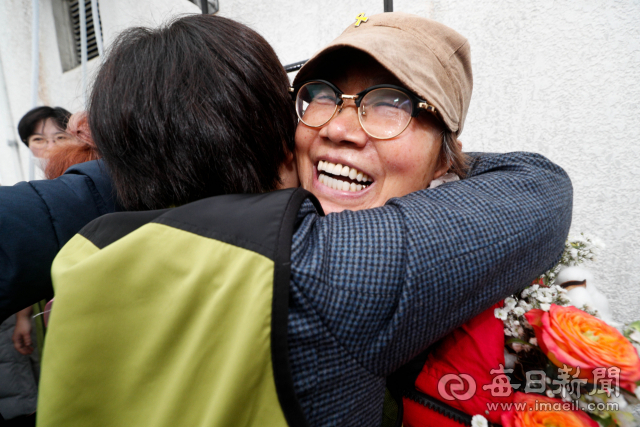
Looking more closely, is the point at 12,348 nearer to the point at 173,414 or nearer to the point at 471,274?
the point at 173,414

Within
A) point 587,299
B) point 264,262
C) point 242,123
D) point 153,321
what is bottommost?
point 587,299

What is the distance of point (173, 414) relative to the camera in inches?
21.1

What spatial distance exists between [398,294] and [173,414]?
47 cm

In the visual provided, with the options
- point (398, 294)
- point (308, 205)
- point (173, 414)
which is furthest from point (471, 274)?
point (173, 414)

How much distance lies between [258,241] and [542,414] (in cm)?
80

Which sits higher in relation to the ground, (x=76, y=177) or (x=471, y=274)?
(x=76, y=177)

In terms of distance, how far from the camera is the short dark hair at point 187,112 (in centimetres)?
80

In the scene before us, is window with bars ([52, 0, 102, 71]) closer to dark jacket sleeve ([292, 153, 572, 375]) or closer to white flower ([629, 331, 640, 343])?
dark jacket sleeve ([292, 153, 572, 375])

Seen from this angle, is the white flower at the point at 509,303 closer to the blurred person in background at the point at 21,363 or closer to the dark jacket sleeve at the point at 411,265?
the dark jacket sleeve at the point at 411,265

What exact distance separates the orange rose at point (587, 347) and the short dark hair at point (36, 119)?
3.50 metres

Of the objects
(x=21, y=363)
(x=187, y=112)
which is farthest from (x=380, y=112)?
(x=21, y=363)

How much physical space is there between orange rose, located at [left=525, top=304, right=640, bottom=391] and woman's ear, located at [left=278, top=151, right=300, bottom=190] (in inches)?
35.0

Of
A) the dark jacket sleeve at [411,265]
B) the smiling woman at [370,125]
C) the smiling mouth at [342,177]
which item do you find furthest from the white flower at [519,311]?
the smiling mouth at [342,177]

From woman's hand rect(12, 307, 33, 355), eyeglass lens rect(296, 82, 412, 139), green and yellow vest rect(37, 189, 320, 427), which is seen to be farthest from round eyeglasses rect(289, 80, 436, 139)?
woman's hand rect(12, 307, 33, 355)
